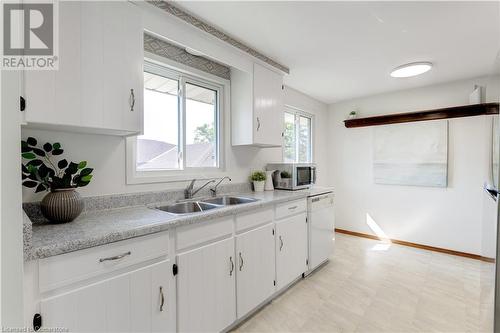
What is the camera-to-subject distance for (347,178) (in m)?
4.34

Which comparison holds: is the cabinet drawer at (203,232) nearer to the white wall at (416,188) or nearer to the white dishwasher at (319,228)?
the white dishwasher at (319,228)

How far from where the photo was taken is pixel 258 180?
9.31 ft

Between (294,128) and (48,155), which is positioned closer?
(48,155)

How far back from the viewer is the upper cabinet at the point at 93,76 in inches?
46.3

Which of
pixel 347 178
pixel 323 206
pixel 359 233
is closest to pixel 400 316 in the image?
pixel 323 206

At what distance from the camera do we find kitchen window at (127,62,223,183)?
2.02 m

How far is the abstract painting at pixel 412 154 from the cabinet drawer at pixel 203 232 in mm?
3195

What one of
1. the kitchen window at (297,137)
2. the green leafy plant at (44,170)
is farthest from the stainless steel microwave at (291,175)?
the green leafy plant at (44,170)

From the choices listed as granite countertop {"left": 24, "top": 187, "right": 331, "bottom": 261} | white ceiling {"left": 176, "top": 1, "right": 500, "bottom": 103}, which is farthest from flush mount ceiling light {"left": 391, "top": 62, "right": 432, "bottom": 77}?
granite countertop {"left": 24, "top": 187, "right": 331, "bottom": 261}

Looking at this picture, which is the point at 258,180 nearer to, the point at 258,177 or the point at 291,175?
the point at 258,177

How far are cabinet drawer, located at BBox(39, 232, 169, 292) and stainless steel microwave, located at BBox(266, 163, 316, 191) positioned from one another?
72.7 inches

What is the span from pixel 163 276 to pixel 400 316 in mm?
2015

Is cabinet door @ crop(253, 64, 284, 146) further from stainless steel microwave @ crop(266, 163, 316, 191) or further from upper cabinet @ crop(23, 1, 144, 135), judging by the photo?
upper cabinet @ crop(23, 1, 144, 135)

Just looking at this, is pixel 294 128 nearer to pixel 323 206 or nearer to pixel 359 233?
pixel 323 206
